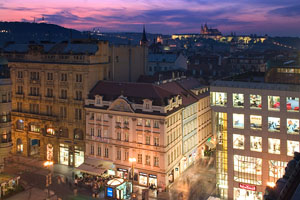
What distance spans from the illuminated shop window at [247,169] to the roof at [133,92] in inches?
644

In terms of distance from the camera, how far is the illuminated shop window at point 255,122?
170ft

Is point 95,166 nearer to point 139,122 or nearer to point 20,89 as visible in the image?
point 139,122

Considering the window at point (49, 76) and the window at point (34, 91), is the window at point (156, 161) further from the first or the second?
the window at point (34, 91)

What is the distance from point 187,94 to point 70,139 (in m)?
25.3

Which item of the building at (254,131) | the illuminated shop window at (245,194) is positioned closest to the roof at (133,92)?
the building at (254,131)

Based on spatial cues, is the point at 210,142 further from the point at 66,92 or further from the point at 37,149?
the point at 37,149

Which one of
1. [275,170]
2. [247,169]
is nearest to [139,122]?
[247,169]

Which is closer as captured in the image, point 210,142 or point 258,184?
point 258,184

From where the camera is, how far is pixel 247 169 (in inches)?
2096

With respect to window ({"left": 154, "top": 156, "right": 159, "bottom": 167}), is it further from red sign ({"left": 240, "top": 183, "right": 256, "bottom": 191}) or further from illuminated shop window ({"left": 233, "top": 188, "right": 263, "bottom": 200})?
red sign ({"left": 240, "top": 183, "right": 256, "bottom": 191})

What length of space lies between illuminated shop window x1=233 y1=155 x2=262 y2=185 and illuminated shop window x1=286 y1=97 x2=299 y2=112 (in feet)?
27.5

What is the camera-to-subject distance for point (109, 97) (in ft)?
222

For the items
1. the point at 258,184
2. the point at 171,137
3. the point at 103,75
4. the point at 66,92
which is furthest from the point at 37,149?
the point at 258,184

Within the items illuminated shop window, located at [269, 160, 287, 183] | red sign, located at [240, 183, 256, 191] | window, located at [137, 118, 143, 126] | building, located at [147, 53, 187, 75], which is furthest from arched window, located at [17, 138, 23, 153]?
building, located at [147, 53, 187, 75]
